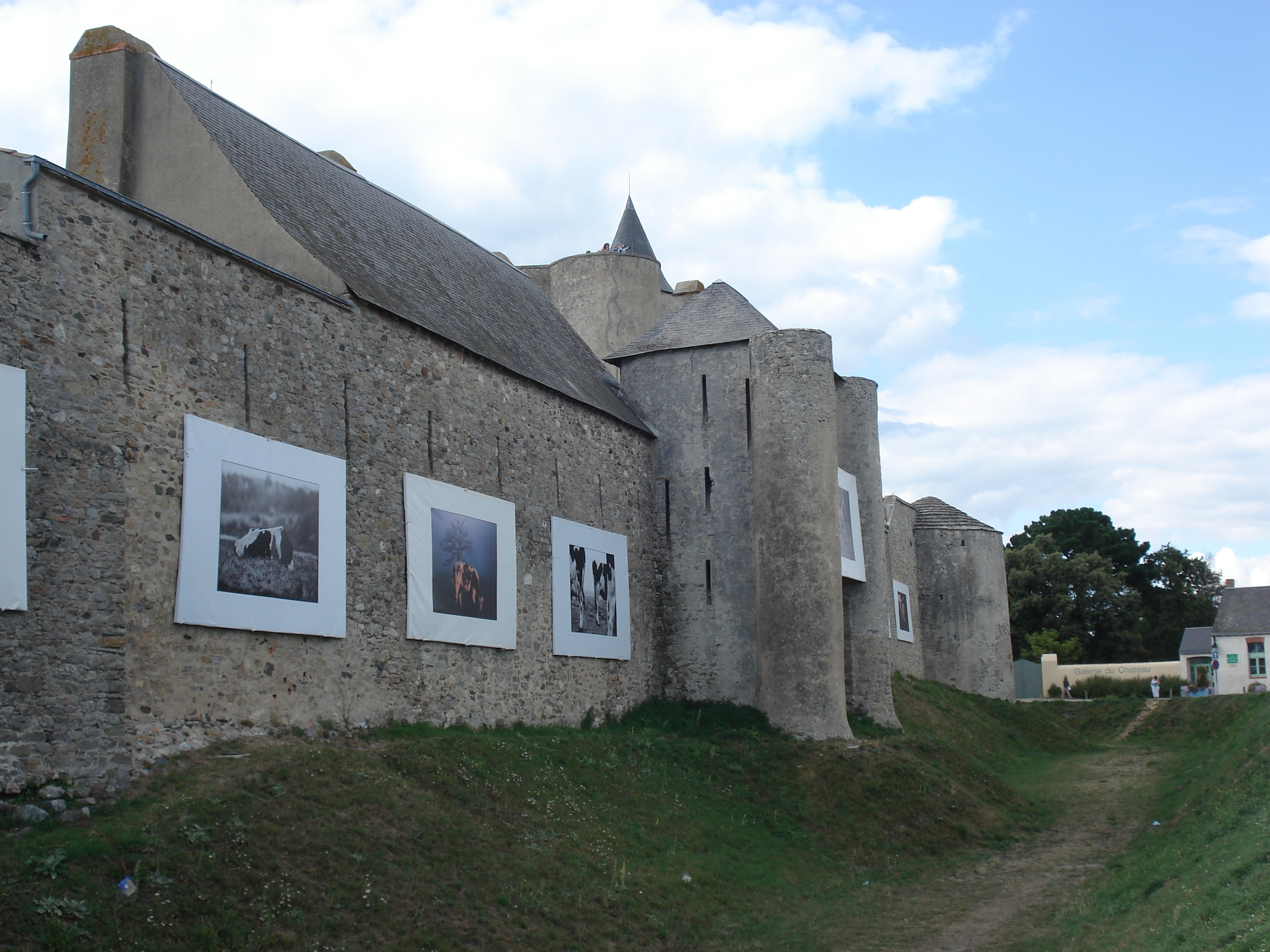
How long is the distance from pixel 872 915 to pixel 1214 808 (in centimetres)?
714

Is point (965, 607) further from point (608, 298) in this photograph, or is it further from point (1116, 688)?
point (608, 298)

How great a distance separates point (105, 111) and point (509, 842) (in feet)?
45.7

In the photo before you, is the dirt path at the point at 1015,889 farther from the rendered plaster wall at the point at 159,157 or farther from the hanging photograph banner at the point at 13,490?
the rendered plaster wall at the point at 159,157

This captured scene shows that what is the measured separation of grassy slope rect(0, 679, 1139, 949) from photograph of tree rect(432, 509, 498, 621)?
86.1 inches

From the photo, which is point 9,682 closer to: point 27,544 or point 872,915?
point 27,544

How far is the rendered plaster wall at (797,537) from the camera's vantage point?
24.7 metres

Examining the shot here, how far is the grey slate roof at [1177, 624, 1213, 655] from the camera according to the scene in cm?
5838

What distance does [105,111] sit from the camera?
1931 centimetres

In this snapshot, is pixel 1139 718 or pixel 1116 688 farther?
pixel 1116 688

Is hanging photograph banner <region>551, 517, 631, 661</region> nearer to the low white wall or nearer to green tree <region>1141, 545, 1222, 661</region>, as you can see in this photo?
the low white wall

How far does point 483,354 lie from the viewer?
21500 mm

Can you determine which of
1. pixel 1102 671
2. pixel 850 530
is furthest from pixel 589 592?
pixel 1102 671

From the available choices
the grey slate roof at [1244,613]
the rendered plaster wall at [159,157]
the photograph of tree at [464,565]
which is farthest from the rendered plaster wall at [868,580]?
the grey slate roof at [1244,613]

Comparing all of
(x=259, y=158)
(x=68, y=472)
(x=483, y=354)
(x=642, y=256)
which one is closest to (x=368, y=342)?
(x=483, y=354)
